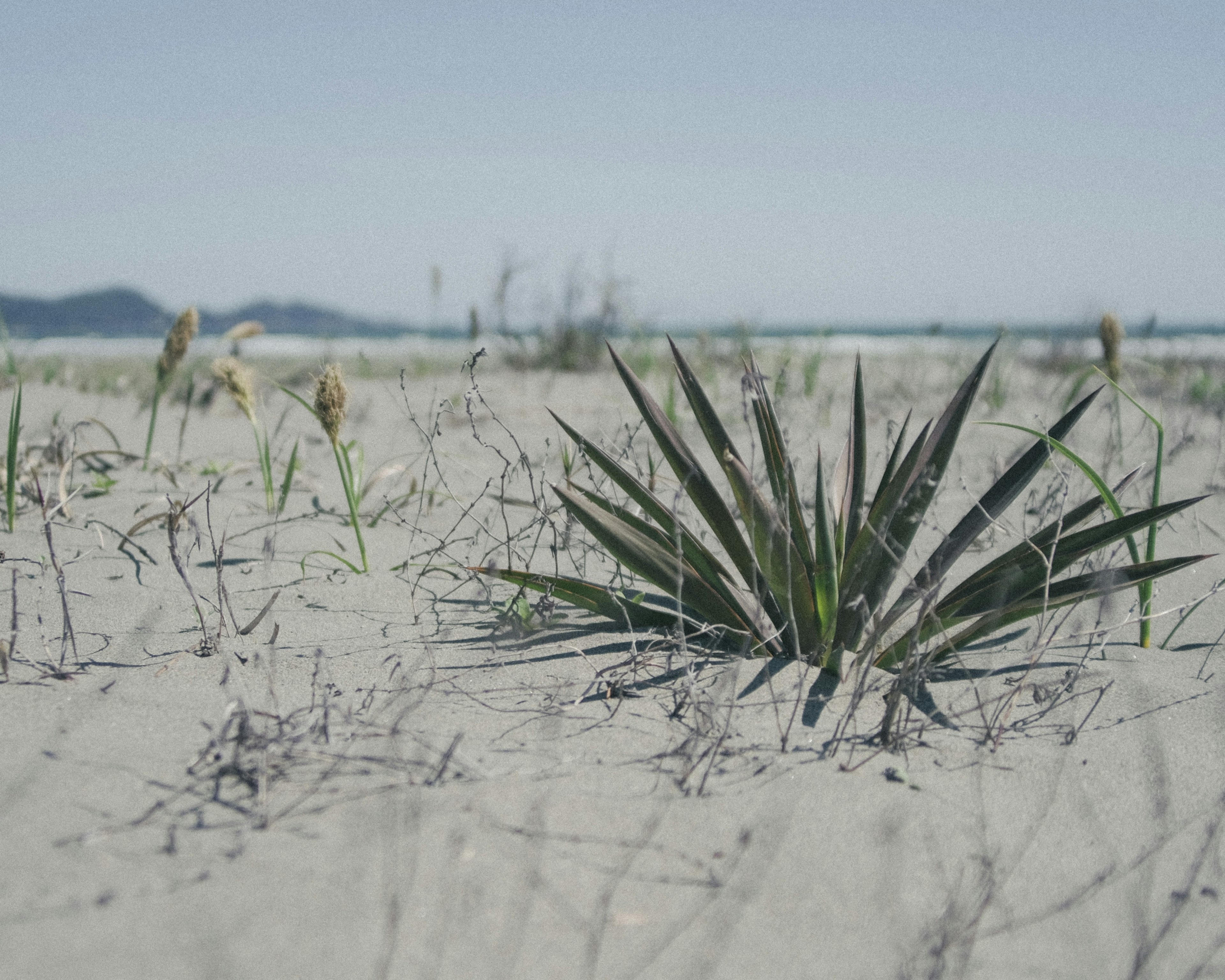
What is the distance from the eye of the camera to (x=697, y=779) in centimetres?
130

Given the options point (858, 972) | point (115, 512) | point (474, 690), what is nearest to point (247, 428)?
point (115, 512)

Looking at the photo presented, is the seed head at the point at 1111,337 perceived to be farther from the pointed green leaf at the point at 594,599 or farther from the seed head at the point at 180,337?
the seed head at the point at 180,337

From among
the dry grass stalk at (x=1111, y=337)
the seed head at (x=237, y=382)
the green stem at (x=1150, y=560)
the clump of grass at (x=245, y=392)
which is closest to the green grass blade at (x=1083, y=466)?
the green stem at (x=1150, y=560)

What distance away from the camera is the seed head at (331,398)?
2006 mm

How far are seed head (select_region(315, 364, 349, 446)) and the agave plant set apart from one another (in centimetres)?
55

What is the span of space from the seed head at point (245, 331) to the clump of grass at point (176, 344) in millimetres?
135

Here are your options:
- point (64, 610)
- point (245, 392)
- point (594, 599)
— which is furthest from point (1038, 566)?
point (245, 392)

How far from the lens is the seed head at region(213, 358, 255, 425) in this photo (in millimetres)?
2547

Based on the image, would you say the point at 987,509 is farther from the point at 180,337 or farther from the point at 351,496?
the point at 180,337

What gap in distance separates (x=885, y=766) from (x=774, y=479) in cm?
63

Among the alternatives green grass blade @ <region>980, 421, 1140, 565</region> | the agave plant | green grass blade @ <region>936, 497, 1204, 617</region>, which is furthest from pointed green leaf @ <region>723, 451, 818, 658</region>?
green grass blade @ <region>980, 421, 1140, 565</region>

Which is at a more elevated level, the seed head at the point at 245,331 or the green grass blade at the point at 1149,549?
the seed head at the point at 245,331

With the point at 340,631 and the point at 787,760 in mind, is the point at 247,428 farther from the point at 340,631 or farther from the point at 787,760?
the point at 787,760

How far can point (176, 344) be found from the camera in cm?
304
